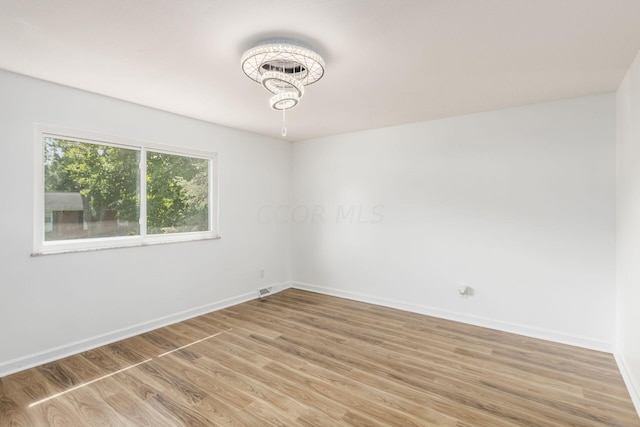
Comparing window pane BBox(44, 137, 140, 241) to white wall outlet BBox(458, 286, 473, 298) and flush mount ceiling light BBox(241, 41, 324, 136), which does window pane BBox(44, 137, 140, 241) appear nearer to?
flush mount ceiling light BBox(241, 41, 324, 136)

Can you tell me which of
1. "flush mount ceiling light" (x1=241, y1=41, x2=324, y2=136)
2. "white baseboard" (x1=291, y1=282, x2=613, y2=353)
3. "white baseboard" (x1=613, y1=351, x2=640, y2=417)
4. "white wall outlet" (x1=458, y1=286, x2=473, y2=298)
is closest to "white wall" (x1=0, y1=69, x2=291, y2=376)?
"white baseboard" (x1=291, y1=282, x2=613, y2=353)

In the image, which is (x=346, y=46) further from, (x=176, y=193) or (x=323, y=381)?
(x=176, y=193)

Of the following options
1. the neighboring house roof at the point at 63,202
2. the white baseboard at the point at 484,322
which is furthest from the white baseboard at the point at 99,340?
the white baseboard at the point at 484,322

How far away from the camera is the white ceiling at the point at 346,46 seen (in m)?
1.65

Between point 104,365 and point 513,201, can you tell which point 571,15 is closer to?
point 513,201

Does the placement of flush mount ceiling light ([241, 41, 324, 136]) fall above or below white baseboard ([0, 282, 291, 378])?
above

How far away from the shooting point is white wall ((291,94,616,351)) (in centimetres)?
294

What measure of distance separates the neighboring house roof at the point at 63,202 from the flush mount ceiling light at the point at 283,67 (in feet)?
6.75

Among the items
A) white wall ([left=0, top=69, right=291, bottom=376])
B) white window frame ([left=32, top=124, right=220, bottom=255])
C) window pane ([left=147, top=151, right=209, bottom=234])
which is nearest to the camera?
white wall ([left=0, top=69, right=291, bottom=376])

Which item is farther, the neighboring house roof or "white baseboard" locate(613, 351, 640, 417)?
the neighboring house roof

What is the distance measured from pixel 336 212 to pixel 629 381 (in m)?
3.37

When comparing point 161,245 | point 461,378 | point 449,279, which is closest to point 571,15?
point 461,378

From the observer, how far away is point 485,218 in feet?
11.4

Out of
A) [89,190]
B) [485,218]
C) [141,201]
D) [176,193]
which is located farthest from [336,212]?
[89,190]
